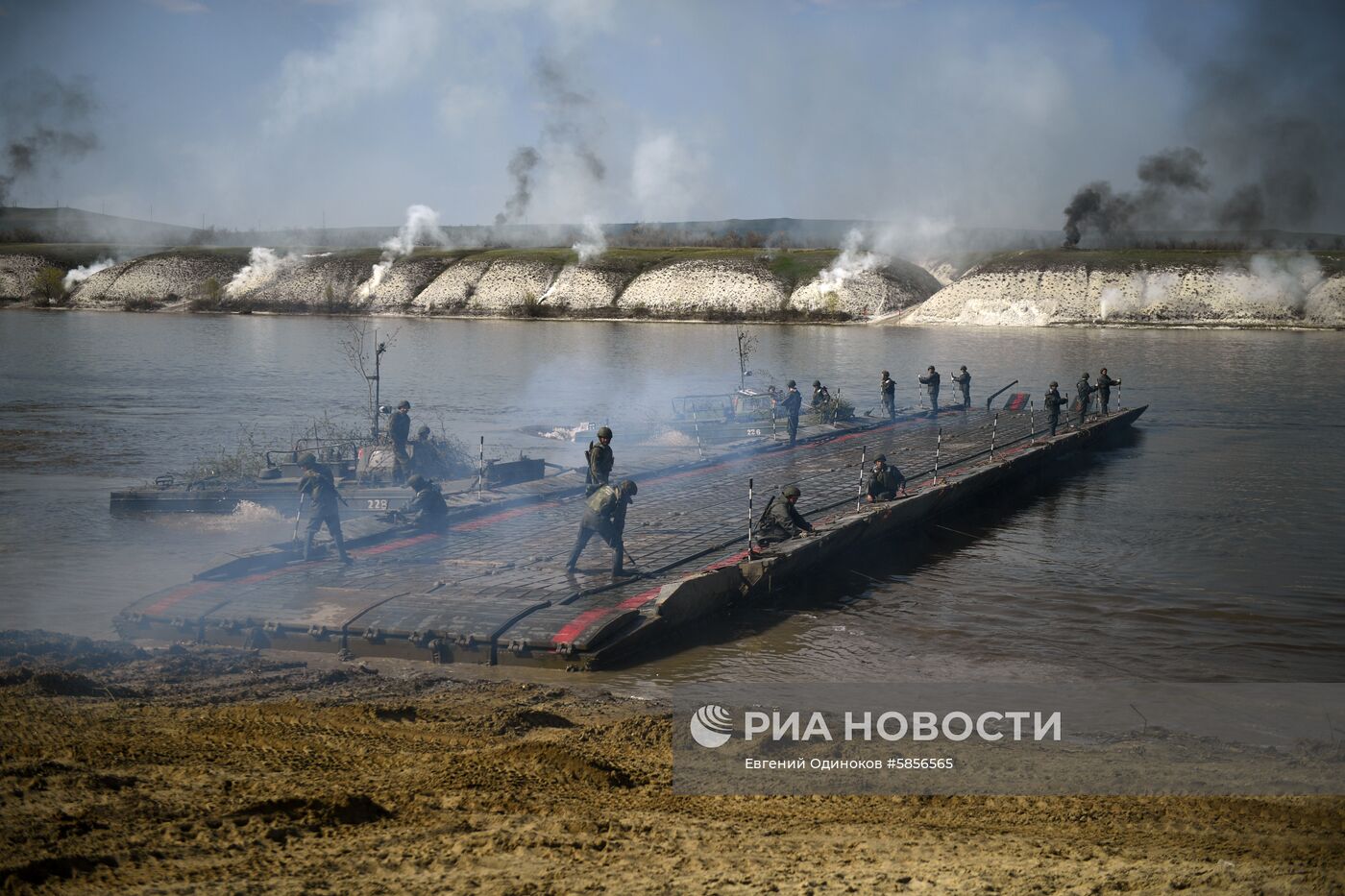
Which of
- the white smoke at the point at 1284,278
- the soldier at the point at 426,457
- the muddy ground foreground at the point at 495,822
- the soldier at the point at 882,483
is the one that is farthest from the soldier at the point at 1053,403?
the white smoke at the point at 1284,278

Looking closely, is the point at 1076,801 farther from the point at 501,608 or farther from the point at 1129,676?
the point at 501,608

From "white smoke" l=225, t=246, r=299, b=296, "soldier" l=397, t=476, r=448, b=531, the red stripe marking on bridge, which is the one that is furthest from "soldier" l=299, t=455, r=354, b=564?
"white smoke" l=225, t=246, r=299, b=296

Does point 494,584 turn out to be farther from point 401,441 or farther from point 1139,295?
A: point 1139,295

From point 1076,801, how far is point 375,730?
5.62 m

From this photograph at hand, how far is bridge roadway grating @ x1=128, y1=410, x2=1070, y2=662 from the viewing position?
13406 millimetres

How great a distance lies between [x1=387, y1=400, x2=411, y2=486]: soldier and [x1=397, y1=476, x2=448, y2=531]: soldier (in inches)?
139

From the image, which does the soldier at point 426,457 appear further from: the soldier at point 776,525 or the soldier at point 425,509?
the soldier at point 776,525

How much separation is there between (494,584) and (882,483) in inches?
347

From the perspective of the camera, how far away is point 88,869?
6.49 meters

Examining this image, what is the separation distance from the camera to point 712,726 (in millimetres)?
11008

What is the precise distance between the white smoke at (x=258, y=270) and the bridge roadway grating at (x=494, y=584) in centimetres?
12222

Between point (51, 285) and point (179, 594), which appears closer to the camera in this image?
point (179, 594)

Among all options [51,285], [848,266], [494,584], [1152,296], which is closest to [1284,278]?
[1152,296]

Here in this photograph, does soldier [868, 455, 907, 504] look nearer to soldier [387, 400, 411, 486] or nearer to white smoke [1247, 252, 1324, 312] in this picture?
soldier [387, 400, 411, 486]
